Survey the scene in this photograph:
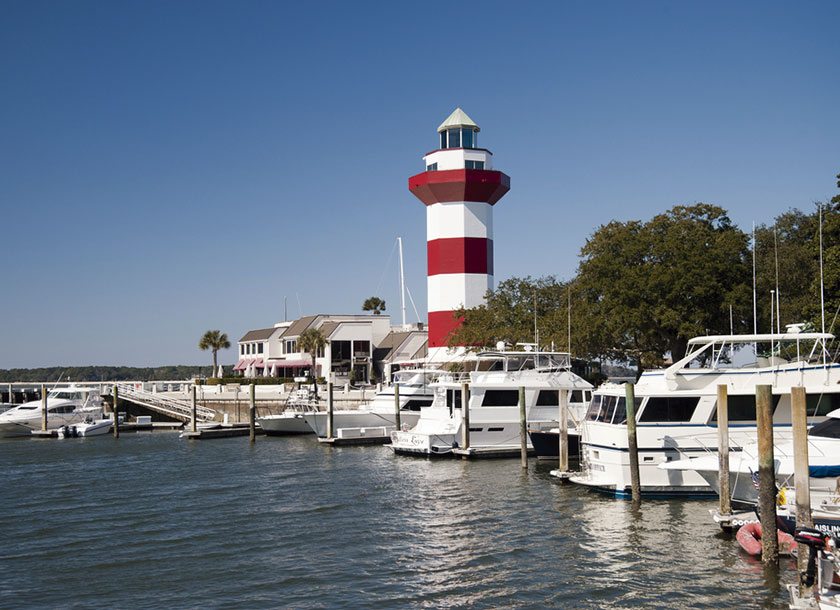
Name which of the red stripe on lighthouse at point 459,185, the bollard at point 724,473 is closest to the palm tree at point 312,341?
the red stripe on lighthouse at point 459,185

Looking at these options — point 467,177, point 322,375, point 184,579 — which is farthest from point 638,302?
point 322,375

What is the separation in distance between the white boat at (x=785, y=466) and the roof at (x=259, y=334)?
2508 inches

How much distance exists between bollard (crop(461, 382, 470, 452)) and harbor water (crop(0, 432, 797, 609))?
6.16ft

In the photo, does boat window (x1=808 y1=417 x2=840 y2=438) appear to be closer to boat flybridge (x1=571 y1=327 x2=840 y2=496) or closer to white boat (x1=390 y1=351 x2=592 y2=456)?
boat flybridge (x1=571 y1=327 x2=840 y2=496)

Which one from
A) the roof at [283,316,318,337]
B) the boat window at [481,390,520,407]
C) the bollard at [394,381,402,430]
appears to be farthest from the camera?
the roof at [283,316,318,337]

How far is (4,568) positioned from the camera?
734 inches

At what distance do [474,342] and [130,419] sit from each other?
2628cm

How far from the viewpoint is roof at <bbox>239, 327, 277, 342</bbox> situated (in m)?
81.3

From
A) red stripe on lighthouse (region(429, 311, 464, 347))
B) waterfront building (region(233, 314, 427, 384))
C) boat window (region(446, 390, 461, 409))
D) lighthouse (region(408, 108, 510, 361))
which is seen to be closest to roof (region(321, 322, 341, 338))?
waterfront building (region(233, 314, 427, 384))

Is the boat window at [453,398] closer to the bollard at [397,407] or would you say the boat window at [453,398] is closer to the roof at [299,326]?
the bollard at [397,407]

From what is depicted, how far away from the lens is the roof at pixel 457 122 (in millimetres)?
53969

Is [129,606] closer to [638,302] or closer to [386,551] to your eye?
[386,551]

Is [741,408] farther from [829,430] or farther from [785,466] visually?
[785,466]

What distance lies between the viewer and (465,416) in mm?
33219
